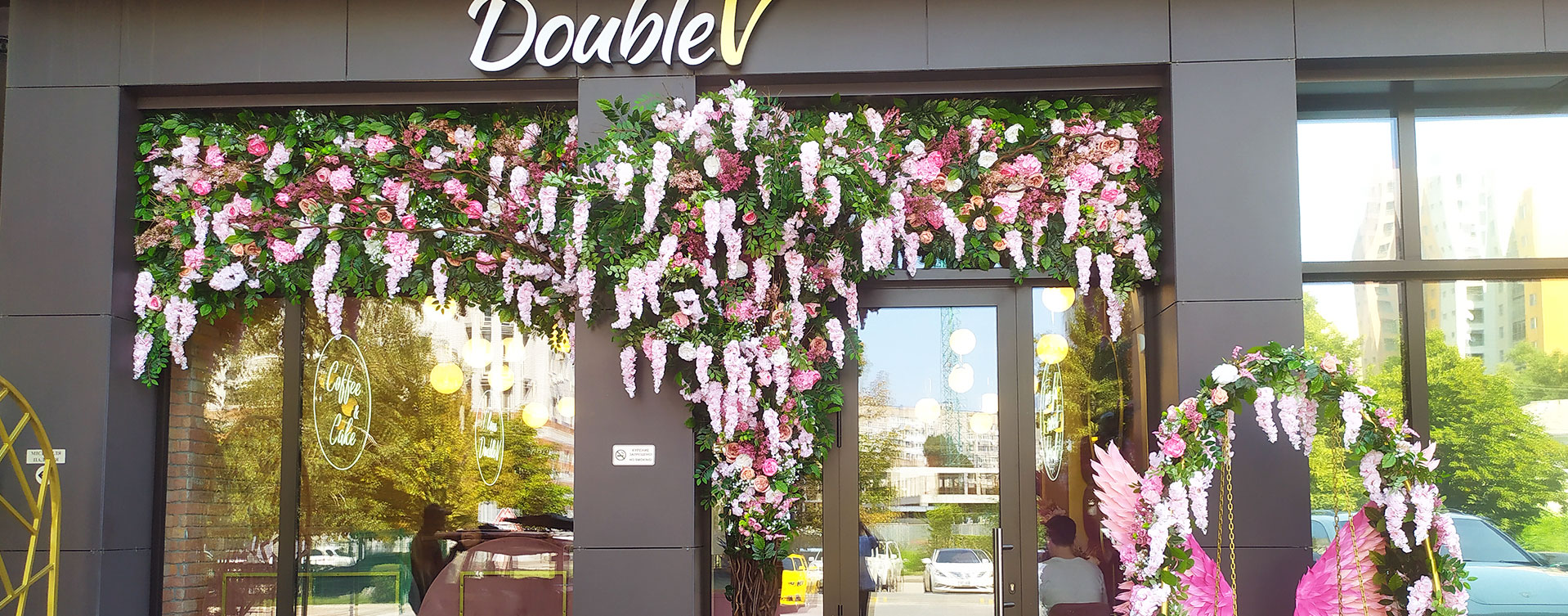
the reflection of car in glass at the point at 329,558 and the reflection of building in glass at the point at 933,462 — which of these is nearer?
the reflection of building in glass at the point at 933,462

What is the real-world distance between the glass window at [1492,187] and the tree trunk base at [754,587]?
11.2ft

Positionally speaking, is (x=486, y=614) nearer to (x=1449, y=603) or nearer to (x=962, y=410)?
(x=962, y=410)

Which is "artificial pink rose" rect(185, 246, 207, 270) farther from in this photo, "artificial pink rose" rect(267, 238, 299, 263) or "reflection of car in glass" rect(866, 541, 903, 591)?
"reflection of car in glass" rect(866, 541, 903, 591)

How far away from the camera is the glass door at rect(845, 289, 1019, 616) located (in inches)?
214

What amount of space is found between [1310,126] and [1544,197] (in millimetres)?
1093

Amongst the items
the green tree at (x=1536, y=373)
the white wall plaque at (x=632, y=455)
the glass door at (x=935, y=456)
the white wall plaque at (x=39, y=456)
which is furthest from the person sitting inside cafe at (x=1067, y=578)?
the white wall plaque at (x=39, y=456)

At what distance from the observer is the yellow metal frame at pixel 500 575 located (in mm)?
5715

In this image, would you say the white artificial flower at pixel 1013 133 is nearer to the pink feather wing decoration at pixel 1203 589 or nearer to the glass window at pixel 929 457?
the glass window at pixel 929 457

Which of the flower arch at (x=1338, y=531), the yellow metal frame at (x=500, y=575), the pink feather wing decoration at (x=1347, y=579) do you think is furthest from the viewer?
the yellow metal frame at (x=500, y=575)

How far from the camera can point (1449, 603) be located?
4.18 meters

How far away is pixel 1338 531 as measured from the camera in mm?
4664

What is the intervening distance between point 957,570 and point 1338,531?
1645 millimetres

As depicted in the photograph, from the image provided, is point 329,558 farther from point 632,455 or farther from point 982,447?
point 982,447

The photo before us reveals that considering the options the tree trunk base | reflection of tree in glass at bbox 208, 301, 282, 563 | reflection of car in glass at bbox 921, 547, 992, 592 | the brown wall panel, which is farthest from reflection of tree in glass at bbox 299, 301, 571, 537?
reflection of car in glass at bbox 921, 547, 992, 592
